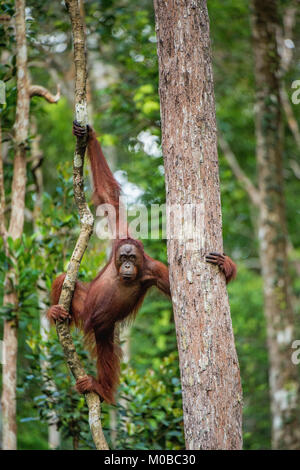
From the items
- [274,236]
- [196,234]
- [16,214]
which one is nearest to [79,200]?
[196,234]

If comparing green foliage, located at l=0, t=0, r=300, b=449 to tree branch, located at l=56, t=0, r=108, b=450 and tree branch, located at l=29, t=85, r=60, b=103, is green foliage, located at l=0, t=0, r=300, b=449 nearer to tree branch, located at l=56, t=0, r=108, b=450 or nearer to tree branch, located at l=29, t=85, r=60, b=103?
tree branch, located at l=29, t=85, r=60, b=103

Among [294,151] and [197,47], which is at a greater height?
[294,151]

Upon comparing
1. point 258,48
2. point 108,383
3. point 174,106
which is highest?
point 258,48

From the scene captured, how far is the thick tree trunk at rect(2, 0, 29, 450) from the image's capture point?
5965 mm

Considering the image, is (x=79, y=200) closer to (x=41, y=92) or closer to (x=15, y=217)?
(x=15, y=217)

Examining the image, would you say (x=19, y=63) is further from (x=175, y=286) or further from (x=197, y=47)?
(x=175, y=286)

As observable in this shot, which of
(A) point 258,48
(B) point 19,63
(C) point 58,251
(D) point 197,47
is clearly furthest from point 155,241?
(A) point 258,48

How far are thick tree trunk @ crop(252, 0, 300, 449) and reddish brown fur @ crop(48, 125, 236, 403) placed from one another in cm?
376

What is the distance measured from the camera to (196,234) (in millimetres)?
4020

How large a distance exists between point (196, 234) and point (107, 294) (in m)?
1.66

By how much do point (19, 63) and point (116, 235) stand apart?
2277mm

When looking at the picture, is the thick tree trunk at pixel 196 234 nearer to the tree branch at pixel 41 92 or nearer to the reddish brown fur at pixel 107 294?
the reddish brown fur at pixel 107 294

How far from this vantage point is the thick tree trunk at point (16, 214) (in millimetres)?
5965

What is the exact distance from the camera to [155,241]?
692cm
